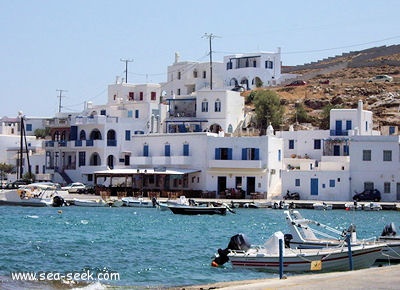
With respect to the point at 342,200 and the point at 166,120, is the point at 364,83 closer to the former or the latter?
the point at 166,120

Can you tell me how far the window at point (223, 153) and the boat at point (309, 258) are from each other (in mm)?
43907

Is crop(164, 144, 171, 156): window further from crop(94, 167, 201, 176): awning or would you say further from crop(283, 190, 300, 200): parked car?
crop(283, 190, 300, 200): parked car

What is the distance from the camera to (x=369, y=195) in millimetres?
70312

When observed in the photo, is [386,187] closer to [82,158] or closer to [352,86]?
Answer: [82,158]

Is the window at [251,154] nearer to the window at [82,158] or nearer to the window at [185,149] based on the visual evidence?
the window at [185,149]

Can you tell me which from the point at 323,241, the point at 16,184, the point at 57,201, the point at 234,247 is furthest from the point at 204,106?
the point at 234,247

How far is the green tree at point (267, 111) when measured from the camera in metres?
93.1

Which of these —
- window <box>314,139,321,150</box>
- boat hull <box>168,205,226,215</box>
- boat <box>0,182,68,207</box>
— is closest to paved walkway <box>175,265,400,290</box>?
boat hull <box>168,205,226,215</box>

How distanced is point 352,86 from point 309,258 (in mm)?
82365

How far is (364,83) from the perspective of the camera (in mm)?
112062

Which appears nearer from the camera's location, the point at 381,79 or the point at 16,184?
the point at 16,184

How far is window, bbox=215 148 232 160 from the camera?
75.3 meters

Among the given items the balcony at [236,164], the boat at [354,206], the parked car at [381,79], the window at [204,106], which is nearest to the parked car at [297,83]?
the parked car at [381,79]

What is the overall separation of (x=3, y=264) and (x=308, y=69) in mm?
100418
